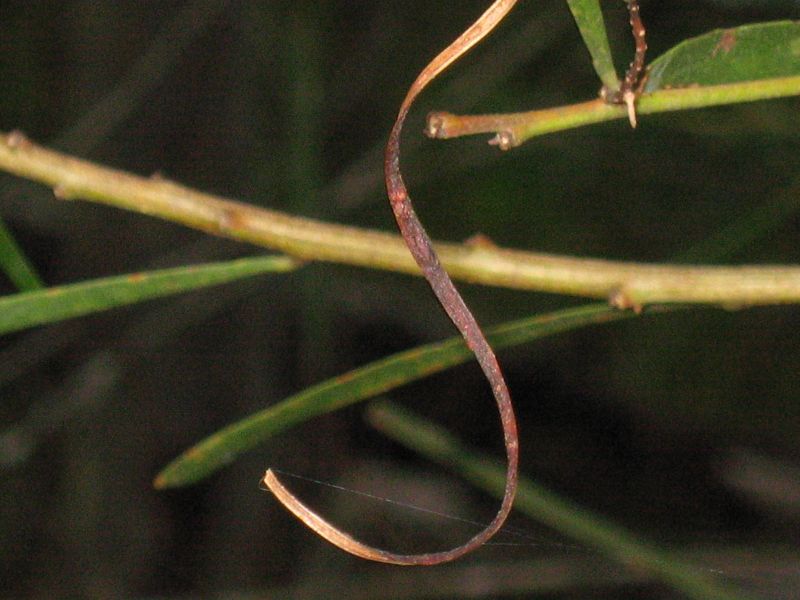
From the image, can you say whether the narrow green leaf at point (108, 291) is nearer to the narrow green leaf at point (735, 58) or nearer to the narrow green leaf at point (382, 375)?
the narrow green leaf at point (382, 375)

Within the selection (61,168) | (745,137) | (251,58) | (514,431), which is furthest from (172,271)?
(251,58)

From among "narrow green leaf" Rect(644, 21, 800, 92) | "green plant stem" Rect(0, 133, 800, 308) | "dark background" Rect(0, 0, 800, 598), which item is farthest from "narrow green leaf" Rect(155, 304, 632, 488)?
"dark background" Rect(0, 0, 800, 598)

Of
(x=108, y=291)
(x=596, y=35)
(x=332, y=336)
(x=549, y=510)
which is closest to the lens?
(x=596, y=35)

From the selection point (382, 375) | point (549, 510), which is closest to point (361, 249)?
point (382, 375)

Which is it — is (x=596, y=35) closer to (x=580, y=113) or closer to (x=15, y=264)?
(x=580, y=113)

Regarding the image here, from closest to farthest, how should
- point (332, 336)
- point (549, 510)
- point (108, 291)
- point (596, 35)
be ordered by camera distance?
point (596, 35) < point (108, 291) < point (549, 510) < point (332, 336)

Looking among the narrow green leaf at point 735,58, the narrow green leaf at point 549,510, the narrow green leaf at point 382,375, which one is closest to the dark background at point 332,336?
the narrow green leaf at point 549,510

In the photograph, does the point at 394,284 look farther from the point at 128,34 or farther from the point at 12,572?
the point at 12,572
